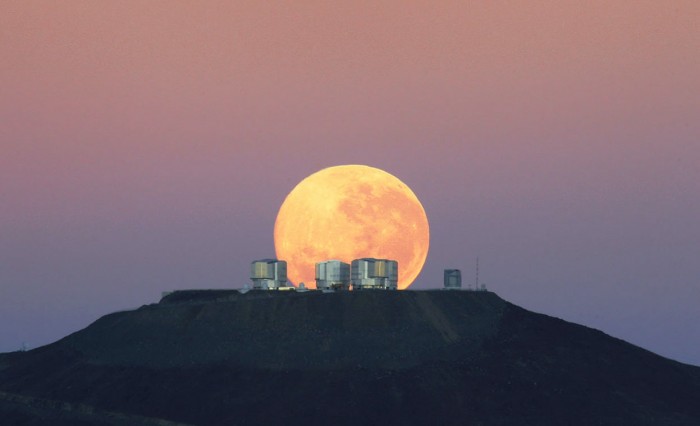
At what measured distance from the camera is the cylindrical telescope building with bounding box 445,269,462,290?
10119 cm

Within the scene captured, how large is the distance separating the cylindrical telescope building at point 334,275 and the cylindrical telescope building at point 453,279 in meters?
11.2

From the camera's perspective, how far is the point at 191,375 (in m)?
84.5

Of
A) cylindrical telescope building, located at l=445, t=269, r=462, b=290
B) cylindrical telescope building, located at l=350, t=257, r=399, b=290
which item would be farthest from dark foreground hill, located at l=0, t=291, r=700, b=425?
cylindrical telescope building, located at l=350, t=257, r=399, b=290

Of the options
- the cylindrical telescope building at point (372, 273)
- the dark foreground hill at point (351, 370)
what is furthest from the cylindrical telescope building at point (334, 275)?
the dark foreground hill at point (351, 370)

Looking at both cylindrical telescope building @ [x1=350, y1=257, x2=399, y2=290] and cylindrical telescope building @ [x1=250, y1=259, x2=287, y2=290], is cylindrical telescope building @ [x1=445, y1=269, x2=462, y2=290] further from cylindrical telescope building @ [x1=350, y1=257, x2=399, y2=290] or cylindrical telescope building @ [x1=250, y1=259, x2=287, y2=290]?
cylindrical telescope building @ [x1=250, y1=259, x2=287, y2=290]

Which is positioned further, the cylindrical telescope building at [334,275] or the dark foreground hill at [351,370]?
A: the cylindrical telescope building at [334,275]

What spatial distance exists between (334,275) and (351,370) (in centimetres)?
1586

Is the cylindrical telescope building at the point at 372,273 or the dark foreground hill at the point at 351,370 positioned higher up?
the cylindrical telescope building at the point at 372,273

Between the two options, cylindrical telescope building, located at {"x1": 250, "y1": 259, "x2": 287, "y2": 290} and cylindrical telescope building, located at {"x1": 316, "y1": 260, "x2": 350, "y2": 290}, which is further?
cylindrical telescope building, located at {"x1": 250, "y1": 259, "x2": 287, "y2": 290}

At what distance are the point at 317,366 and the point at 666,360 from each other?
36063mm

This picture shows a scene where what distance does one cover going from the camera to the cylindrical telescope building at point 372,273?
94250 millimetres

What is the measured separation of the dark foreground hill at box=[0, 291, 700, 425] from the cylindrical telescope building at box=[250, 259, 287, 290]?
2086 millimetres

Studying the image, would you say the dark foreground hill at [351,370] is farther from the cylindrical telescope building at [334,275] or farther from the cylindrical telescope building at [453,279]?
the cylindrical telescope building at [334,275]

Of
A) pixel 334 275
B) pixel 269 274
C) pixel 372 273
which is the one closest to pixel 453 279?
pixel 372 273
